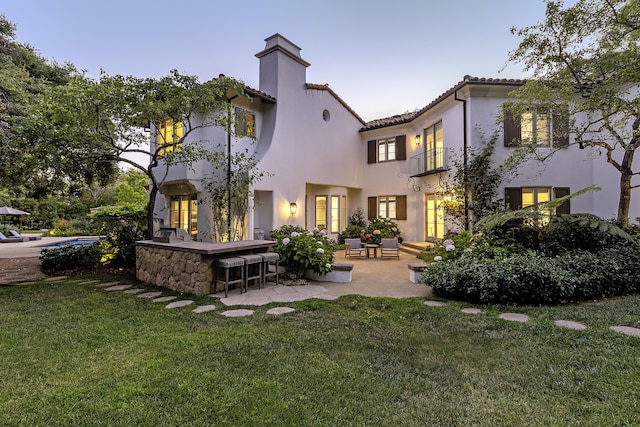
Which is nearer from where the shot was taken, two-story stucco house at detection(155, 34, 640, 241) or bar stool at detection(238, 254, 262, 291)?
bar stool at detection(238, 254, 262, 291)

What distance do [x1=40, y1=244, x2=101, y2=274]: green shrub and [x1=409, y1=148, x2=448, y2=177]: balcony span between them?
40.1 ft

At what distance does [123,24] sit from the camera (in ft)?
37.5

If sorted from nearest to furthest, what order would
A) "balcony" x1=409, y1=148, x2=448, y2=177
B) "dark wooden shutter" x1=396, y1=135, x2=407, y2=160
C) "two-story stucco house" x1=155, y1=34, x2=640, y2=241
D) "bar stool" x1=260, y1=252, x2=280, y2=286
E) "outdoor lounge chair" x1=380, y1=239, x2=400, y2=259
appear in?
"bar stool" x1=260, y1=252, x2=280, y2=286, "two-story stucco house" x1=155, y1=34, x2=640, y2=241, "outdoor lounge chair" x1=380, y1=239, x2=400, y2=259, "balcony" x1=409, y1=148, x2=448, y2=177, "dark wooden shutter" x1=396, y1=135, x2=407, y2=160

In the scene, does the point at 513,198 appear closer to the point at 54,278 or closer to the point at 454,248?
the point at 454,248

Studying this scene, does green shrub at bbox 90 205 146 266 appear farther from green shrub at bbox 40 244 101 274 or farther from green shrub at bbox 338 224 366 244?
green shrub at bbox 338 224 366 244

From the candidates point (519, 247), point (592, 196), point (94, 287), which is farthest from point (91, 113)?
point (592, 196)

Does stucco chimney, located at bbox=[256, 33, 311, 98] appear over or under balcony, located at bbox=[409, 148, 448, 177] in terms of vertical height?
over

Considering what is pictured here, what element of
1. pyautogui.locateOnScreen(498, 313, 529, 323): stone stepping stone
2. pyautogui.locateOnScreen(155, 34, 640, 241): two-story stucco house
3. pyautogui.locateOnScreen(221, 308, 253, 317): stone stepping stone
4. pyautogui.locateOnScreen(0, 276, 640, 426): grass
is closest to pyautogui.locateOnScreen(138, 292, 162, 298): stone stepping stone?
pyautogui.locateOnScreen(0, 276, 640, 426): grass

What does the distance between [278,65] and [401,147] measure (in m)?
6.67

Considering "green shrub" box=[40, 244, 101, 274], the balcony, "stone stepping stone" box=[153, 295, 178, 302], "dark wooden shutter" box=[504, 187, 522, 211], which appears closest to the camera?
"stone stepping stone" box=[153, 295, 178, 302]

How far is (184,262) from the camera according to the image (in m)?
6.57

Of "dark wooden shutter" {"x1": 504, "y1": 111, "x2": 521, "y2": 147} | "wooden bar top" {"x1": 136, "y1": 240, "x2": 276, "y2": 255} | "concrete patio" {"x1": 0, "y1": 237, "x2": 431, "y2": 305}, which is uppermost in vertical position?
"dark wooden shutter" {"x1": 504, "y1": 111, "x2": 521, "y2": 147}

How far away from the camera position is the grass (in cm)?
238

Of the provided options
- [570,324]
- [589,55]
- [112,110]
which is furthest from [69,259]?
[589,55]
